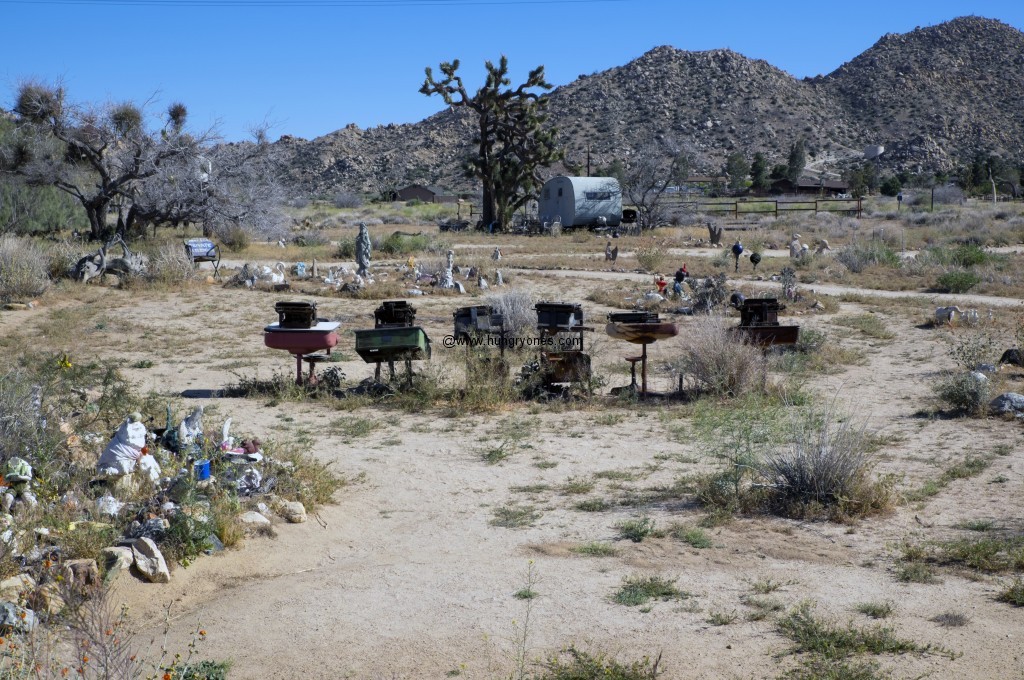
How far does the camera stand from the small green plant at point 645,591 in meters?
5.57

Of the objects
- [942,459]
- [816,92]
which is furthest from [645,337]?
[816,92]

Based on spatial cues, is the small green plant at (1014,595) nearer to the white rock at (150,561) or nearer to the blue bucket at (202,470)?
the white rock at (150,561)

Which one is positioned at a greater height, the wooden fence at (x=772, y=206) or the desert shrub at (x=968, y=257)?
the wooden fence at (x=772, y=206)

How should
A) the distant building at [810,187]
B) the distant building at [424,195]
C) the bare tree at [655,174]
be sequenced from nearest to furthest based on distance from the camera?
the bare tree at [655,174]
the distant building at [810,187]
the distant building at [424,195]

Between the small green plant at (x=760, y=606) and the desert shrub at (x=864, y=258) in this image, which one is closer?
the small green plant at (x=760, y=606)

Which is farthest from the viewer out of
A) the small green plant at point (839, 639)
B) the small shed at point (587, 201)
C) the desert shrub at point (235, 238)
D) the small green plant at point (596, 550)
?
the small shed at point (587, 201)

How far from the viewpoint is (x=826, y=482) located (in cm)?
715

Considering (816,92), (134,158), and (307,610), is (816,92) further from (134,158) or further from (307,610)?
(307,610)

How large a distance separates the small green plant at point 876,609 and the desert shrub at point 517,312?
33.4ft

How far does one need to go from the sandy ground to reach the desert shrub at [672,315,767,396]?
0.86 metres

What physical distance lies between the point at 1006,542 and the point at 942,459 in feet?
7.90

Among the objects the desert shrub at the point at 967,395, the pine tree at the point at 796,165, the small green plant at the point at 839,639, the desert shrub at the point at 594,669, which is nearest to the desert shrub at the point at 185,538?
the desert shrub at the point at 594,669

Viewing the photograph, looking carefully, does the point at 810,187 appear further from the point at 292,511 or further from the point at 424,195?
the point at 292,511

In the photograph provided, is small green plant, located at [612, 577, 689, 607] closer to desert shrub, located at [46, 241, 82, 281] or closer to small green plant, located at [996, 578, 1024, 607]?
small green plant, located at [996, 578, 1024, 607]
